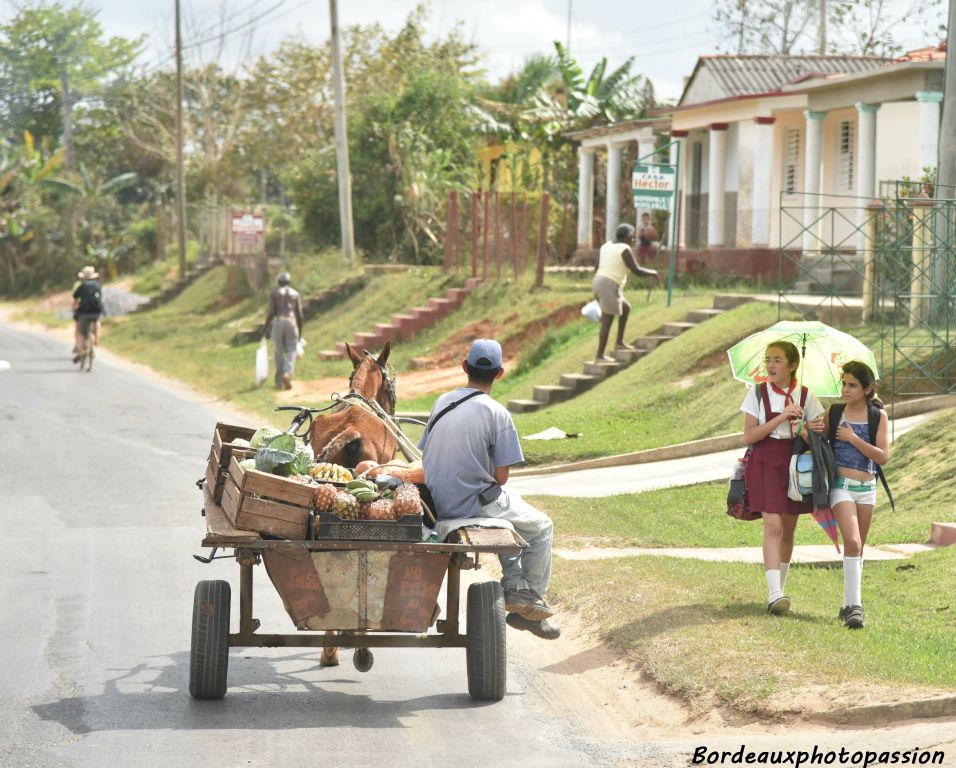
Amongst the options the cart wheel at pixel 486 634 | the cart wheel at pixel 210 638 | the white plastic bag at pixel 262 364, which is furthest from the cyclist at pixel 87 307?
the cart wheel at pixel 486 634

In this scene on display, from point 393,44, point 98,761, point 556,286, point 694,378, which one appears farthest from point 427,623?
point 393,44

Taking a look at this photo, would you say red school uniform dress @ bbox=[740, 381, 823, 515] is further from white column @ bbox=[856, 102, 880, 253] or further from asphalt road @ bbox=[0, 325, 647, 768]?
white column @ bbox=[856, 102, 880, 253]

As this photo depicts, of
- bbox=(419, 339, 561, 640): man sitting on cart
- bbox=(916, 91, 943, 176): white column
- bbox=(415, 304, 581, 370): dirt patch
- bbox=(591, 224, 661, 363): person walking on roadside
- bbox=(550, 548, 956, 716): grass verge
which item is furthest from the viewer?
bbox=(415, 304, 581, 370): dirt patch

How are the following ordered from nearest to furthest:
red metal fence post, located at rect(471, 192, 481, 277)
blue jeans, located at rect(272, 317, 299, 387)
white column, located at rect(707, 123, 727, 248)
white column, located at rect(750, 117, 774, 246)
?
1. blue jeans, located at rect(272, 317, 299, 387)
2. white column, located at rect(750, 117, 774, 246)
3. red metal fence post, located at rect(471, 192, 481, 277)
4. white column, located at rect(707, 123, 727, 248)

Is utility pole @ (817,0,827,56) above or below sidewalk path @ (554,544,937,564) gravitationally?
above

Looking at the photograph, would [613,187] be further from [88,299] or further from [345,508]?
[345,508]

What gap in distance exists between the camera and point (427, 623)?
733 centimetres

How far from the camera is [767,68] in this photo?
35812 millimetres

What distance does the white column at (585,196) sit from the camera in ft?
126

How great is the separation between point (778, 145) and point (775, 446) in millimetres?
24666

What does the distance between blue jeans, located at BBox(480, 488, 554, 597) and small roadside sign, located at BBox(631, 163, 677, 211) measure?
16172mm

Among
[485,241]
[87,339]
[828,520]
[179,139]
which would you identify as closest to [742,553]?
[828,520]

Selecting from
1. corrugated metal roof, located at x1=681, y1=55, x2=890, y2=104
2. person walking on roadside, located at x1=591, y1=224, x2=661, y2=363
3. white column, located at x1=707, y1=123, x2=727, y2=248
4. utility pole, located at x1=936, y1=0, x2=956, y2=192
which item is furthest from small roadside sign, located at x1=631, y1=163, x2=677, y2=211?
corrugated metal roof, located at x1=681, y1=55, x2=890, y2=104

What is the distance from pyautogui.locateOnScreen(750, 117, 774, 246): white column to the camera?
30.8 meters
